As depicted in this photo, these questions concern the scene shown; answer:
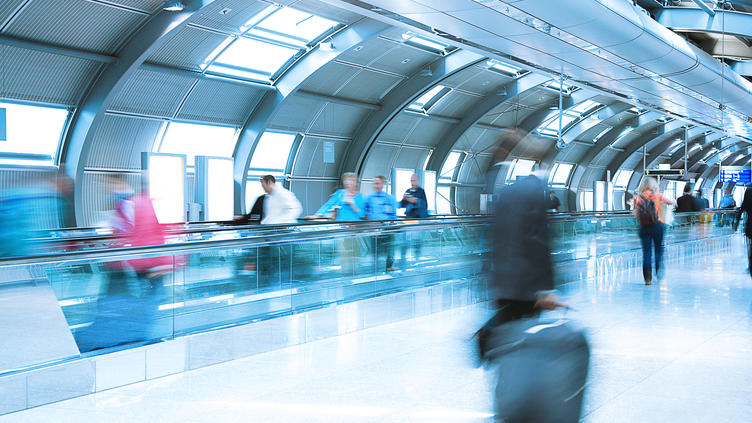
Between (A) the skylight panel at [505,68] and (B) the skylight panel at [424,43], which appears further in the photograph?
(A) the skylight panel at [505,68]

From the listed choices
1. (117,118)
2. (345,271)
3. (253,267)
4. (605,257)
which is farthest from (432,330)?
(117,118)

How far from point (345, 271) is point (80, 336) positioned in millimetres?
3806

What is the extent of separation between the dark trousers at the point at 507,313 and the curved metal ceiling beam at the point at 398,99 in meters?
26.1

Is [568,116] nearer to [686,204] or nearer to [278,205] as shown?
[686,204]

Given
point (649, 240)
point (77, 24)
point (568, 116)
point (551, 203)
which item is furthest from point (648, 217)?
point (568, 116)

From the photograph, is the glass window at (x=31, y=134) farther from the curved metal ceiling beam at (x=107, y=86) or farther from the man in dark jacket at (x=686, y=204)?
the man in dark jacket at (x=686, y=204)

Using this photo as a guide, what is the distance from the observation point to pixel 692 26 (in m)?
16.9

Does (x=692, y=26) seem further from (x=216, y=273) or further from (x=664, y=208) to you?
(x=216, y=273)

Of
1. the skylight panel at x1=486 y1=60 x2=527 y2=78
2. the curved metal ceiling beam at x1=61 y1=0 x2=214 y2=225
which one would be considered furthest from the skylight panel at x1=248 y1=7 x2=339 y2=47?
the skylight panel at x1=486 y1=60 x2=527 y2=78

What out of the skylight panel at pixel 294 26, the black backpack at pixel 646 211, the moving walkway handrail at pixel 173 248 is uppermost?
the skylight panel at pixel 294 26

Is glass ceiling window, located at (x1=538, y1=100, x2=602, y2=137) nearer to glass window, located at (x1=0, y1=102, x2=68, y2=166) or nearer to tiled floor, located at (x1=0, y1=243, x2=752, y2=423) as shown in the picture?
glass window, located at (x1=0, y1=102, x2=68, y2=166)

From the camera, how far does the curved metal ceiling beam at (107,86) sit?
21000mm

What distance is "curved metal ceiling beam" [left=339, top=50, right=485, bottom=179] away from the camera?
98.4 ft

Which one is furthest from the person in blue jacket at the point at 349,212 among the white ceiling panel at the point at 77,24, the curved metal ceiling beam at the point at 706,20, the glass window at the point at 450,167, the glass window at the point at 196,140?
the glass window at the point at 450,167
